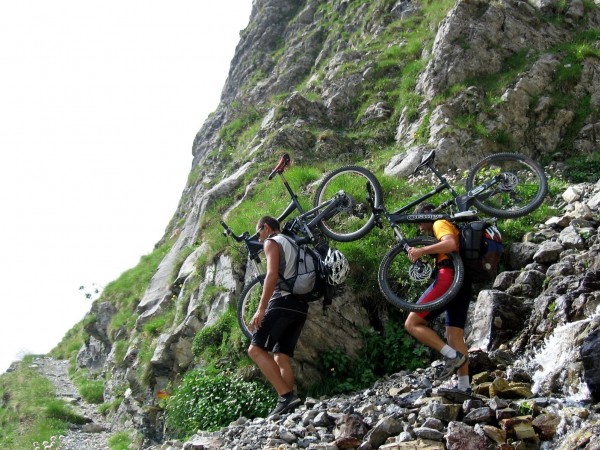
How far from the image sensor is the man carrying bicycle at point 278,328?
29.3 ft

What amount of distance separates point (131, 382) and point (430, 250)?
42.2ft

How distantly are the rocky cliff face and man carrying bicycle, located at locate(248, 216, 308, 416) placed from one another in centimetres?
213

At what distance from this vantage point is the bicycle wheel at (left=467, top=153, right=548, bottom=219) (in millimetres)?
10836

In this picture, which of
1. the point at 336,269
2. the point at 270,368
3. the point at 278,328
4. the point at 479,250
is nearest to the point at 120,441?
the point at 270,368

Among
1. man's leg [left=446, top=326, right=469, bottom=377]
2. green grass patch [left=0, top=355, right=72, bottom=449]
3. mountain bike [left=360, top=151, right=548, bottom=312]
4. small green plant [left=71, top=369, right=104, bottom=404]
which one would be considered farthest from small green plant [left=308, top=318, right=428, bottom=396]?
small green plant [left=71, top=369, right=104, bottom=404]

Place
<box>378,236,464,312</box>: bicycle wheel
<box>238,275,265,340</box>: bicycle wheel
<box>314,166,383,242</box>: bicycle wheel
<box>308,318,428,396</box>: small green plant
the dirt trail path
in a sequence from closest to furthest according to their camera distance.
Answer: <box>378,236,464,312</box>: bicycle wheel < <box>308,318,428,396</box>: small green plant < <box>238,275,265,340</box>: bicycle wheel < <box>314,166,383,242</box>: bicycle wheel < the dirt trail path

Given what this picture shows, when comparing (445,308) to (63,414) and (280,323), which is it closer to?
(280,323)

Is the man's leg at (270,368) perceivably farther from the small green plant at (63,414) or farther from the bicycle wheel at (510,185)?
the small green plant at (63,414)

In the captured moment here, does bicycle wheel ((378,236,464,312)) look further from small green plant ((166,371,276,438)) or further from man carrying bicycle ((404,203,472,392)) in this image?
small green plant ((166,371,276,438))

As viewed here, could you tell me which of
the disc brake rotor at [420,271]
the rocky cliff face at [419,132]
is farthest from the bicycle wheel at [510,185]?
the disc brake rotor at [420,271]

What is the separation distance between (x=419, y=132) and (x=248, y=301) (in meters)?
10.4

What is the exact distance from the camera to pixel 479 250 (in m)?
8.20

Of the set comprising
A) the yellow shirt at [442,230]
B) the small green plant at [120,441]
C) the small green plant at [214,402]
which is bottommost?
the small green plant at [120,441]

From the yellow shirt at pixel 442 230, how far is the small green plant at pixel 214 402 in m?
4.55
